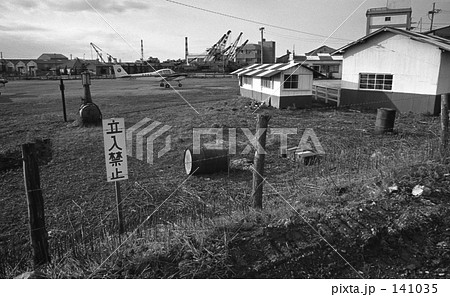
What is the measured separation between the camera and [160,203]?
18.5 ft

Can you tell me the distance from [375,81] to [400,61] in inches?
63.3

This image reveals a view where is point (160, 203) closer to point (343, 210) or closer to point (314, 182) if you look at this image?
point (314, 182)

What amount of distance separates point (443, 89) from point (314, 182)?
1296 cm

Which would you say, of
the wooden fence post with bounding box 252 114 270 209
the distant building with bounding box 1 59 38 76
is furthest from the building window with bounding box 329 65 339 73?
the distant building with bounding box 1 59 38 76

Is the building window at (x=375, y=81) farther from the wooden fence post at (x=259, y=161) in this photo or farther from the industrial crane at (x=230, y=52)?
the industrial crane at (x=230, y=52)

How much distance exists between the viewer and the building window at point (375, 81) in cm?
1651

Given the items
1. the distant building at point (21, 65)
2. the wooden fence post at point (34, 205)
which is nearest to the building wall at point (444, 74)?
the wooden fence post at point (34, 205)

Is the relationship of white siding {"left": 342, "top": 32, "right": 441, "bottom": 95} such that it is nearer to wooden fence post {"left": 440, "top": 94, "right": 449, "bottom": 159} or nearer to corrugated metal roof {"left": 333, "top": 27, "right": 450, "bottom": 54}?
corrugated metal roof {"left": 333, "top": 27, "right": 450, "bottom": 54}

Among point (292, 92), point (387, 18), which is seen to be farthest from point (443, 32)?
point (292, 92)

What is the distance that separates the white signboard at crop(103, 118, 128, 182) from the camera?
3584mm

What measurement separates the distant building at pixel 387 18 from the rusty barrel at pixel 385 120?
9.69 meters

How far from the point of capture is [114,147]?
12.0 feet

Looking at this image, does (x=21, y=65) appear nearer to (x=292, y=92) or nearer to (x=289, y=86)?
(x=289, y=86)
